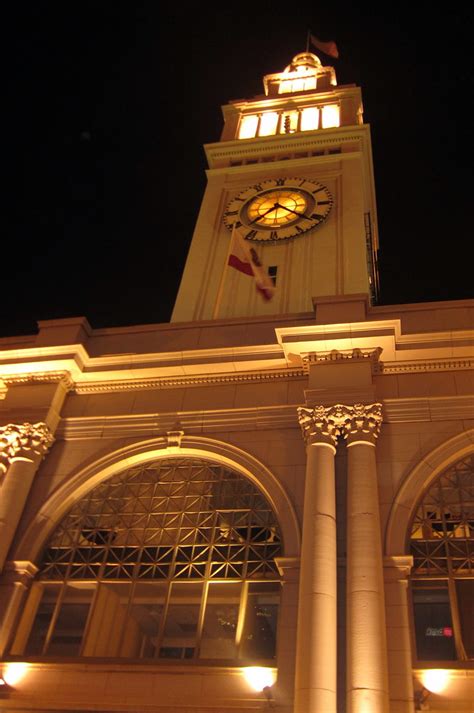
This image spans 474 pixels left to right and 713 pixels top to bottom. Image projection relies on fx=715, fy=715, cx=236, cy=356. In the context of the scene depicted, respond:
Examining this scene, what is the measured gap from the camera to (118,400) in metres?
22.8

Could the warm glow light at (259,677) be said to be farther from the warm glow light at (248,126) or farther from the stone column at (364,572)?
the warm glow light at (248,126)

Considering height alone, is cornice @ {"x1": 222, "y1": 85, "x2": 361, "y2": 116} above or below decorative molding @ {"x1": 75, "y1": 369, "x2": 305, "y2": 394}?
above

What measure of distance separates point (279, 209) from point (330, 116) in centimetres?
1033

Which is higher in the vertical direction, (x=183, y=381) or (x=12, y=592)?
(x=183, y=381)

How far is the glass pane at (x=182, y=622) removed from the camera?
17.4m

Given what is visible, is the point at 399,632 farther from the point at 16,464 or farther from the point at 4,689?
the point at 16,464

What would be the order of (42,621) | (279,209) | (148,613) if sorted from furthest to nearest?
(279,209), (42,621), (148,613)

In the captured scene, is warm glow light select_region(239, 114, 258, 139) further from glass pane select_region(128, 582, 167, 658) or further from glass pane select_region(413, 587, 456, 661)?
glass pane select_region(413, 587, 456, 661)

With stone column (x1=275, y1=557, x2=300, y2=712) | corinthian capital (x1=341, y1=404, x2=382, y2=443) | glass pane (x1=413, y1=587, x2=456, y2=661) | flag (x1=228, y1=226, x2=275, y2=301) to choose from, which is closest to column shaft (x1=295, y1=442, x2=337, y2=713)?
corinthian capital (x1=341, y1=404, x2=382, y2=443)

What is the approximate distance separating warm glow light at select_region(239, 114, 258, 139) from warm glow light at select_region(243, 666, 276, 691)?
3027 cm

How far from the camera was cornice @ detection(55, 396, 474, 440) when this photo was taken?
19641mm

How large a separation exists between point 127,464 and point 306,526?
6.55 m

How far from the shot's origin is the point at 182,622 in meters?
17.9

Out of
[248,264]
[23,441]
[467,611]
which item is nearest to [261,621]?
[467,611]
